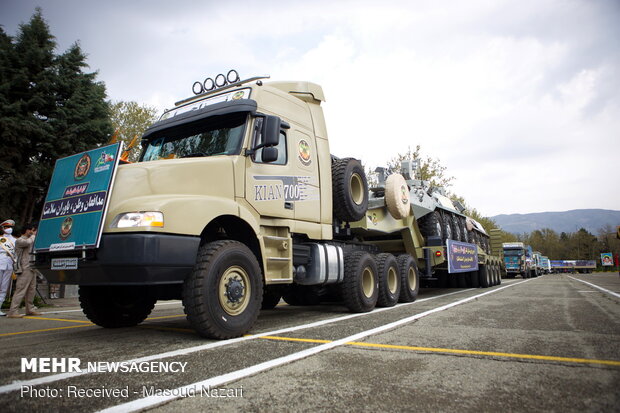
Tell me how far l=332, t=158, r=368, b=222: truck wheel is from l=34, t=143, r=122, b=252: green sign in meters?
3.67

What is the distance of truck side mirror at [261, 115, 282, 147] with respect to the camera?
496cm

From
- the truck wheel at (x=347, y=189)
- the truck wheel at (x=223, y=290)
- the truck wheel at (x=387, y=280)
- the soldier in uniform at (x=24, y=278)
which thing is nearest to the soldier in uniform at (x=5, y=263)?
the soldier in uniform at (x=24, y=278)

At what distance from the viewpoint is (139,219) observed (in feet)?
12.5

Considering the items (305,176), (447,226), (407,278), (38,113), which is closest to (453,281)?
(447,226)

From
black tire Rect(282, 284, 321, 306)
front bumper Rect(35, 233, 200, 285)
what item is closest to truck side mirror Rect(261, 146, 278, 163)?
front bumper Rect(35, 233, 200, 285)

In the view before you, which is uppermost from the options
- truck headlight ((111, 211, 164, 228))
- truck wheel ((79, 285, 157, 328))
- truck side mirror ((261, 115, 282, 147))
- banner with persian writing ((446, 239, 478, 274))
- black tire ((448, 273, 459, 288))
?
truck side mirror ((261, 115, 282, 147))

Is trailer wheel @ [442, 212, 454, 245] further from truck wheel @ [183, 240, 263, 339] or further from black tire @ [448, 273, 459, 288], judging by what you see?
truck wheel @ [183, 240, 263, 339]

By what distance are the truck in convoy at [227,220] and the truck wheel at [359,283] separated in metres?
0.02

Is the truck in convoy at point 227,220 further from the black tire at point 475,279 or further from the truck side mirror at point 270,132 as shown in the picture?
the black tire at point 475,279

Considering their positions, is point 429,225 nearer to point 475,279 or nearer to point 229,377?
point 475,279

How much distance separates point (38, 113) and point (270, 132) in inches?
624

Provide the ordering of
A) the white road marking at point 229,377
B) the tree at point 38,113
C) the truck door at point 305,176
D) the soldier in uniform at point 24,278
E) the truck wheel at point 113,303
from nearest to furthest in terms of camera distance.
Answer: the white road marking at point 229,377
the truck wheel at point 113,303
the truck door at point 305,176
the soldier in uniform at point 24,278
the tree at point 38,113

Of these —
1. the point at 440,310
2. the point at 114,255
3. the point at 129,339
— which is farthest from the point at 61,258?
the point at 440,310

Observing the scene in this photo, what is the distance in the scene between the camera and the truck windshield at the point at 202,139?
509cm
